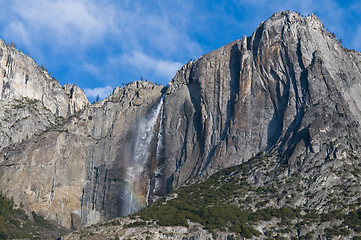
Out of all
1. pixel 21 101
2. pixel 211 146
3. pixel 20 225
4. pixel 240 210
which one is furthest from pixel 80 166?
pixel 240 210

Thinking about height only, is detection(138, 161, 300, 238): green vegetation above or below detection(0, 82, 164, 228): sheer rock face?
below

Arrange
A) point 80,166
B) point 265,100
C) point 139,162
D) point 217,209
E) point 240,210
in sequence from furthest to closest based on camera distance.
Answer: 1. point 139,162
2. point 80,166
3. point 265,100
4. point 240,210
5. point 217,209

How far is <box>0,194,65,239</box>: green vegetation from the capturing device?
140 metres

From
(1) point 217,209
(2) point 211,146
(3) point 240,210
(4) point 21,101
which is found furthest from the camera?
(4) point 21,101

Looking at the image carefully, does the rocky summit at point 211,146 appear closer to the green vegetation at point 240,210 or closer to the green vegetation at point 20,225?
the green vegetation at point 240,210

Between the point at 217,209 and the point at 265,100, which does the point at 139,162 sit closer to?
the point at 265,100

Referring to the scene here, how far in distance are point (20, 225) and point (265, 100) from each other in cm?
6429

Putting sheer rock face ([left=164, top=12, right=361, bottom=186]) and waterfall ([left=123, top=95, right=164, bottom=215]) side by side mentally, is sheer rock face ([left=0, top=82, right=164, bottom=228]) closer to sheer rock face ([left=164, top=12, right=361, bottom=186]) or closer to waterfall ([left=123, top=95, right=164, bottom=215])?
waterfall ([left=123, top=95, right=164, bottom=215])

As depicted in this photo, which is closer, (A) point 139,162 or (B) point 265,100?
(B) point 265,100

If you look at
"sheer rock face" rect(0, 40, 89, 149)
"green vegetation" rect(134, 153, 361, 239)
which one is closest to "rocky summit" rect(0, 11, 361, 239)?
"green vegetation" rect(134, 153, 361, 239)

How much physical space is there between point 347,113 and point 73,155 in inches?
2758

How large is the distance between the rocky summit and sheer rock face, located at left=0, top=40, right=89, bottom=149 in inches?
15.7

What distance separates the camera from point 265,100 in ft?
516

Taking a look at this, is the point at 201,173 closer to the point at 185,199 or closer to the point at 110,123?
the point at 185,199
